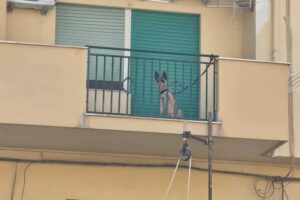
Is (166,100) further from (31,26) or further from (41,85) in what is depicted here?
(31,26)

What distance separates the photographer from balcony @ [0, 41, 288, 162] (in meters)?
11.6

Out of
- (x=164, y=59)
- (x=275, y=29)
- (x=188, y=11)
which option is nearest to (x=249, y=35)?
(x=275, y=29)

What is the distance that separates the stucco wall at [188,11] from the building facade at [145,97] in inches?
0.7

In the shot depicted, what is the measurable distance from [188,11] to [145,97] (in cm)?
176

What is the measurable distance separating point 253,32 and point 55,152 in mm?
3782

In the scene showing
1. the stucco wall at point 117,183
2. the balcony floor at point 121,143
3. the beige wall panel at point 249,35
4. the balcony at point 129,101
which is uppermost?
the beige wall panel at point 249,35

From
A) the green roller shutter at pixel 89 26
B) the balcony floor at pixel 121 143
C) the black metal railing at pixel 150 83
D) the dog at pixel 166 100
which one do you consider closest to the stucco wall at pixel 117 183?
the balcony floor at pixel 121 143

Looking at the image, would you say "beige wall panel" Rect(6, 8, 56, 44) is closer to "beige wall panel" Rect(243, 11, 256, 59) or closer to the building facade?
the building facade

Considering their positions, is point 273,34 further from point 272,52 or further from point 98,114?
point 98,114

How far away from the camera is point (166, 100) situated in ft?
39.8

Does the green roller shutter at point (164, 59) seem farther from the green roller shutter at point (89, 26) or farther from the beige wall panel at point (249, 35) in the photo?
the beige wall panel at point (249, 35)

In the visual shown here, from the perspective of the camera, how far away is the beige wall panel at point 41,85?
11508mm

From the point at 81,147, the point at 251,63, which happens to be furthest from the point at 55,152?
the point at 251,63

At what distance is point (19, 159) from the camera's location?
12586mm
